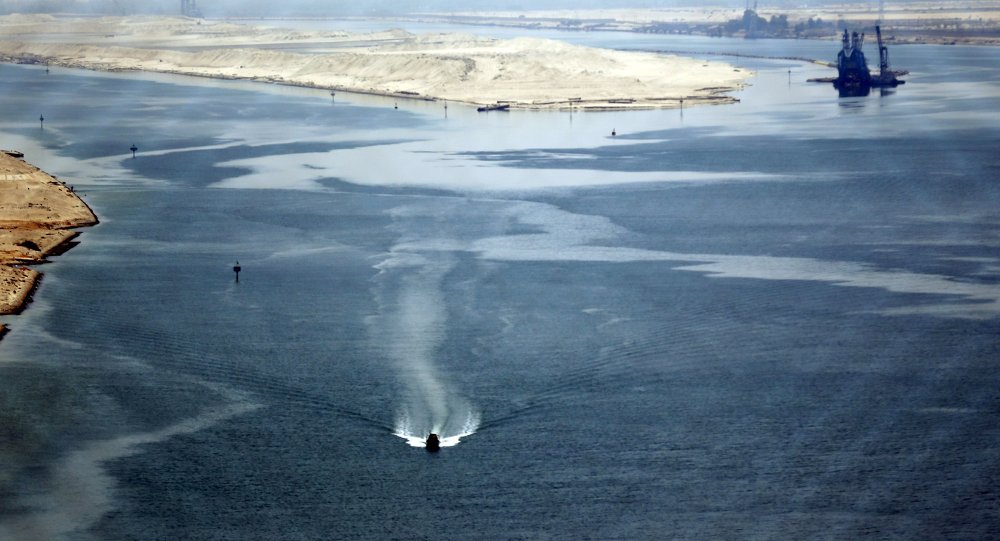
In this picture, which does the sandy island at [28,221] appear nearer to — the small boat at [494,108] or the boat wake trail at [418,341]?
the boat wake trail at [418,341]

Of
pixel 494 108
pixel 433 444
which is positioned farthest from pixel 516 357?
pixel 494 108

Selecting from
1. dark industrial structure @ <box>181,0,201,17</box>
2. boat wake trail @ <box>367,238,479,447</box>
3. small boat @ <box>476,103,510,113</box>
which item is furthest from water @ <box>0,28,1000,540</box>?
dark industrial structure @ <box>181,0,201,17</box>

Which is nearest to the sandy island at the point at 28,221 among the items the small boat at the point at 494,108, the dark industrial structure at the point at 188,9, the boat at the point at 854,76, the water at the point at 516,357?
the water at the point at 516,357

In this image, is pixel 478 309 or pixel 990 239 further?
pixel 990 239

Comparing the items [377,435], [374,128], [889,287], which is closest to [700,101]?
[374,128]

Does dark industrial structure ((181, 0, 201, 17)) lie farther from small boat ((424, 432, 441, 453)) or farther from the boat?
small boat ((424, 432, 441, 453))

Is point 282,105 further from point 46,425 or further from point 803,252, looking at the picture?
point 46,425
